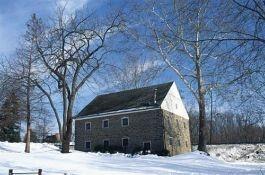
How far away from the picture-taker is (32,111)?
1633 inches

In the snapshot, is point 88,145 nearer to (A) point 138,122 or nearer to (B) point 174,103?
(A) point 138,122

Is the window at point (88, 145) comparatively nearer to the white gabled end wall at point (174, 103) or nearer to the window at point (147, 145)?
the window at point (147, 145)

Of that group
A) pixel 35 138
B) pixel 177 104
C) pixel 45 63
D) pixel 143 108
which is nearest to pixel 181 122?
pixel 177 104

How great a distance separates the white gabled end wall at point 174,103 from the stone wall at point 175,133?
57 centimetres

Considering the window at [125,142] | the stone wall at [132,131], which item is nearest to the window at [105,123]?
the stone wall at [132,131]

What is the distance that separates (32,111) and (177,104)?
17.4 metres

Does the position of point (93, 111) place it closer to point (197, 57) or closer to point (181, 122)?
point (181, 122)

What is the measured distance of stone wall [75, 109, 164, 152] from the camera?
41.7 meters

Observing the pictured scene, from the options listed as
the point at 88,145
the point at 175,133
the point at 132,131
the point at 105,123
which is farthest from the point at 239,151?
the point at 88,145

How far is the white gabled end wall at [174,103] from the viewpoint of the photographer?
43.8 meters

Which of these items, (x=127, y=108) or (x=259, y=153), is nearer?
(x=127, y=108)

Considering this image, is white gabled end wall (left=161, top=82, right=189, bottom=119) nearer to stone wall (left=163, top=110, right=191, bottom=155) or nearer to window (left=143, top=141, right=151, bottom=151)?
stone wall (left=163, top=110, right=191, bottom=155)

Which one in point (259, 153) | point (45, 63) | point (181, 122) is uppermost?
point (45, 63)

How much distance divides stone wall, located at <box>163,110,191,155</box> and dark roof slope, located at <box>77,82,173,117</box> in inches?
100
